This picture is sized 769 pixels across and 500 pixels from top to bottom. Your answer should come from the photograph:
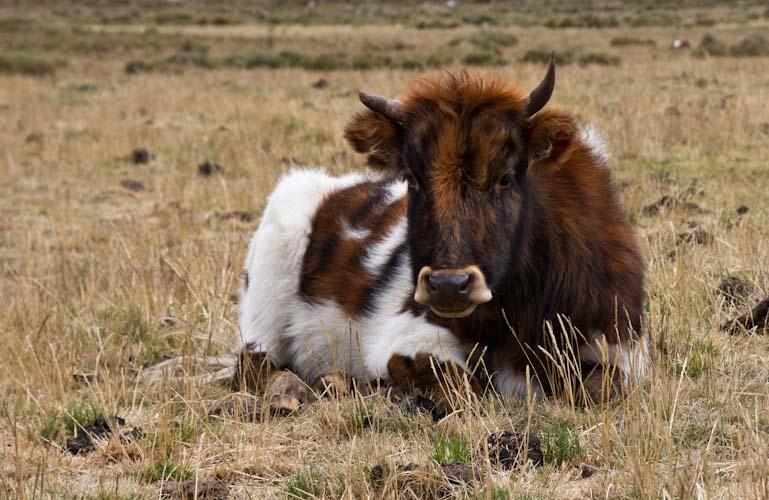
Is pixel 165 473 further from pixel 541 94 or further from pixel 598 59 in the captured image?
pixel 598 59

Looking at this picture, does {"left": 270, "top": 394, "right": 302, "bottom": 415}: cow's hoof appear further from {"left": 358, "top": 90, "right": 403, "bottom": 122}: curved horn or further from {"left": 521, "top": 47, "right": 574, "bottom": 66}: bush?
{"left": 521, "top": 47, "right": 574, "bottom": 66}: bush

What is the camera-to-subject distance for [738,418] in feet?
14.6

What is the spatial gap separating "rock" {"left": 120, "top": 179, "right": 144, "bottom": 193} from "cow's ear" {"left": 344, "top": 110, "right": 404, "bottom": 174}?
8.61 m

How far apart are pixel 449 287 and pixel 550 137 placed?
3.44 feet

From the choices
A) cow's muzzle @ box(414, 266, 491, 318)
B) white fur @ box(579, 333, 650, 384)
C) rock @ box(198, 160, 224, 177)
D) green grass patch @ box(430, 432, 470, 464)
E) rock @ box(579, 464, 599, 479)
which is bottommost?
rock @ box(198, 160, 224, 177)

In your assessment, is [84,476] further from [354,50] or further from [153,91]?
[354,50]

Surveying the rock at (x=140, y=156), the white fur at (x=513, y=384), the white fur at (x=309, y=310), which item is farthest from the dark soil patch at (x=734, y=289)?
the rock at (x=140, y=156)

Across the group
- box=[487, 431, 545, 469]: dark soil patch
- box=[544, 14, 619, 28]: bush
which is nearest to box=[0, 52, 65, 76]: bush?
box=[487, 431, 545, 469]: dark soil patch

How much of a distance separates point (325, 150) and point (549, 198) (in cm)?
907

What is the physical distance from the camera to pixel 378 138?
205 inches

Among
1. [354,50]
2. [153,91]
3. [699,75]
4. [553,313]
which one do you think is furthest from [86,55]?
[553,313]

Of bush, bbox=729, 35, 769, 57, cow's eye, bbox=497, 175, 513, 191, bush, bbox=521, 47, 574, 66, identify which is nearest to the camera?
cow's eye, bbox=497, 175, 513, 191

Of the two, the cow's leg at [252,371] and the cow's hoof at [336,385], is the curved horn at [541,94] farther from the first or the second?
the cow's leg at [252,371]

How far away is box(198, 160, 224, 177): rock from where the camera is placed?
13720 millimetres
